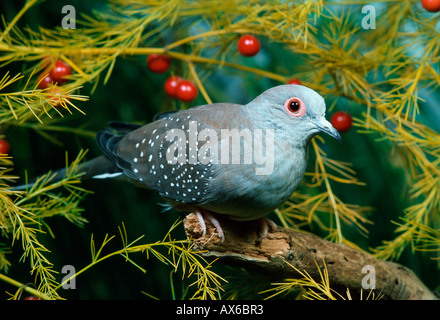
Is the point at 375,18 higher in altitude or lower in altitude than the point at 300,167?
higher

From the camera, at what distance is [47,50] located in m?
1.10

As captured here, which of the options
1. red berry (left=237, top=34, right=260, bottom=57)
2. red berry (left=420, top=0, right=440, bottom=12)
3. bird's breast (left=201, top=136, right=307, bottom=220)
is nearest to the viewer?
bird's breast (left=201, top=136, right=307, bottom=220)

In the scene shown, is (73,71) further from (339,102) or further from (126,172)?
(339,102)

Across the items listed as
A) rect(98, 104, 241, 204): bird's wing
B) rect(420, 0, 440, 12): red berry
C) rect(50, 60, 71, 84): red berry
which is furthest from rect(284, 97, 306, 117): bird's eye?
rect(50, 60, 71, 84): red berry

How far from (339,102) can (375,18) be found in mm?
359

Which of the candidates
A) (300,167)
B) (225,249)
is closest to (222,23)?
(300,167)

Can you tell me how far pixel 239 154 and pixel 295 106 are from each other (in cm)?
14

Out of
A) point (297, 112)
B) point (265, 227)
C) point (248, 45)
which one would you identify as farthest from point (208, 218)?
point (248, 45)

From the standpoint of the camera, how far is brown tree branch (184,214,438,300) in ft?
3.03

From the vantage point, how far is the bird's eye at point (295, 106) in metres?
0.87

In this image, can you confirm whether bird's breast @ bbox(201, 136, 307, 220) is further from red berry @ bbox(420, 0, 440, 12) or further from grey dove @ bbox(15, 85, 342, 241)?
red berry @ bbox(420, 0, 440, 12)

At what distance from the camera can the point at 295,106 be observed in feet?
2.89

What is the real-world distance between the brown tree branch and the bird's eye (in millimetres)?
254

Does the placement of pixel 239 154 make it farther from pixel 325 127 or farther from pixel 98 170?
pixel 98 170
